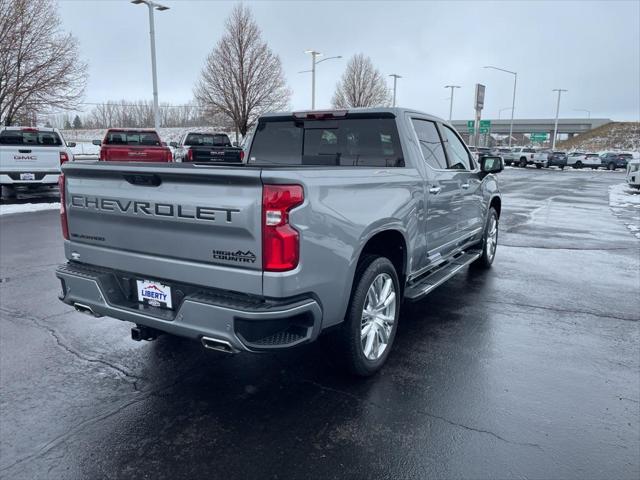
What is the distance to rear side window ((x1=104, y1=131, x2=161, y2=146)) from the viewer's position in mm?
17006

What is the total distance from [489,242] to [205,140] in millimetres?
14408

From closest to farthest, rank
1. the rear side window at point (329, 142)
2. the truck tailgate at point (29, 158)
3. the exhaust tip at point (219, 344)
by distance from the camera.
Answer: the exhaust tip at point (219, 344) → the rear side window at point (329, 142) → the truck tailgate at point (29, 158)

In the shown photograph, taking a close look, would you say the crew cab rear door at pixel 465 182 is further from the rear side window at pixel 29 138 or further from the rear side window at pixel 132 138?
the rear side window at pixel 132 138

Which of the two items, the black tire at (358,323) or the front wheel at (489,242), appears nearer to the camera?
the black tire at (358,323)

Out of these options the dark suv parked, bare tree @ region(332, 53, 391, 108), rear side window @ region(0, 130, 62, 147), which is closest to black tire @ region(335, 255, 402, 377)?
rear side window @ region(0, 130, 62, 147)

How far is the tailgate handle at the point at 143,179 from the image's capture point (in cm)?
300

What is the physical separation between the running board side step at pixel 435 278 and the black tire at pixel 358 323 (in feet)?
2.14

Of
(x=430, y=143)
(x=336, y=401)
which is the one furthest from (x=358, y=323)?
(x=430, y=143)

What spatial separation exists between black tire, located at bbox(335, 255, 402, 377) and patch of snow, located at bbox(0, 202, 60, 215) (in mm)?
11088

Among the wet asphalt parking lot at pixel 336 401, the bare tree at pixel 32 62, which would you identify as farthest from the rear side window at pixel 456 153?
the bare tree at pixel 32 62

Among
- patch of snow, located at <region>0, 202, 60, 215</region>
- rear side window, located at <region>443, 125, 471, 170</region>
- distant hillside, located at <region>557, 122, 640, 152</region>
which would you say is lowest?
patch of snow, located at <region>0, 202, 60, 215</region>

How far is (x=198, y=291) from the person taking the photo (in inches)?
116

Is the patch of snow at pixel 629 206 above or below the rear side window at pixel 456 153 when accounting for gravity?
below

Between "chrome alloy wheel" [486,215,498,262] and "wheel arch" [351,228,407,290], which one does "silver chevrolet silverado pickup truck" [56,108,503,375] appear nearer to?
"wheel arch" [351,228,407,290]
